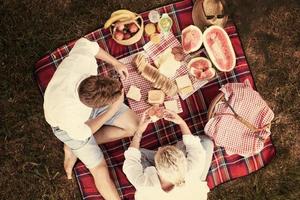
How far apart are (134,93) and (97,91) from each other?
3.40 feet

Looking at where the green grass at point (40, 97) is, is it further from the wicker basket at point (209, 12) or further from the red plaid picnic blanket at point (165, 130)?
the wicker basket at point (209, 12)

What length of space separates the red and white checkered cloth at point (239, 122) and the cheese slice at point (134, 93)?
2.36ft

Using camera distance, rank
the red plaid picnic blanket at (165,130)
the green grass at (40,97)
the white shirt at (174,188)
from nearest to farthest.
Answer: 1. the white shirt at (174,188)
2. the red plaid picnic blanket at (165,130)
3. the green grass at (40,97)

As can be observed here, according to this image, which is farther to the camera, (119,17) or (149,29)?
(149,29)

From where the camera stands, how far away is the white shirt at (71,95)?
3416 millimetres

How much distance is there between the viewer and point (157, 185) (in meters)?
3.61

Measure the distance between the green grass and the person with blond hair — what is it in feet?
2.93

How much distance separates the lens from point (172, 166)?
3.38 m

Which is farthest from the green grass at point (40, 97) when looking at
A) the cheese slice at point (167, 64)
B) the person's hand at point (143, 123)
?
the person's hand at point (143, 123)

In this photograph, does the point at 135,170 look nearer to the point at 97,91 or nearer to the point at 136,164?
the point at 136,164

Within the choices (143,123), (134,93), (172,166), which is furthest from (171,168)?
(134,93)

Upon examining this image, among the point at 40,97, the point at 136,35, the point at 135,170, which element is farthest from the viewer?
the point at 40,97

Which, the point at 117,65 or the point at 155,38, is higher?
the point at 155,38

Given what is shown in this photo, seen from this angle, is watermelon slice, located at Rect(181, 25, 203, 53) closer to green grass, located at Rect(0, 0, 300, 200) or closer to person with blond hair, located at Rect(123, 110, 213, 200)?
green grass, located at Rect(0, 0, 300, 200)
